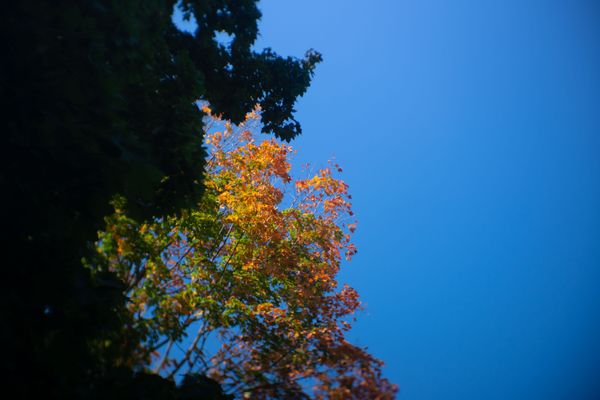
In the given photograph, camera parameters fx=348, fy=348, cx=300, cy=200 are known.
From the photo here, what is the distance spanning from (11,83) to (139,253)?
4416 millimetres

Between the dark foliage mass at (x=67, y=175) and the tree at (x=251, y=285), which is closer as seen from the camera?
the dark foliage mass at (x=67, y=175)

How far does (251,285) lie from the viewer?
9195 mm

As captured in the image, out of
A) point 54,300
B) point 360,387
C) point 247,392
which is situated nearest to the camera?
point 54,300

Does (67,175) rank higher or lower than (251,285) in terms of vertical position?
lower

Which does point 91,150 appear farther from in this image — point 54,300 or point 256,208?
point 256,208

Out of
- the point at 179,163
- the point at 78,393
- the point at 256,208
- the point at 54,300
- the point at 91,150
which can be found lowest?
the point at 78,393

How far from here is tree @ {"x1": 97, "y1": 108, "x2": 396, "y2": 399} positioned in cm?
593

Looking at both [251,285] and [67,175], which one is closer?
[67,175]

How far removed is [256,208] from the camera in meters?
9.50

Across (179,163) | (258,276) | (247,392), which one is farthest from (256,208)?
(247,392)

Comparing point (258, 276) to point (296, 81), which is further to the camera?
point (258, 276)

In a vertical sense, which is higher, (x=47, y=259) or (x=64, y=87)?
(x=64, y=87)

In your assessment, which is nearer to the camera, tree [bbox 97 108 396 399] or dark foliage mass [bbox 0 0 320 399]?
dark foliage mass [bbox 0 0 320 399]

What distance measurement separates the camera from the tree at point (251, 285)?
5930 mm
